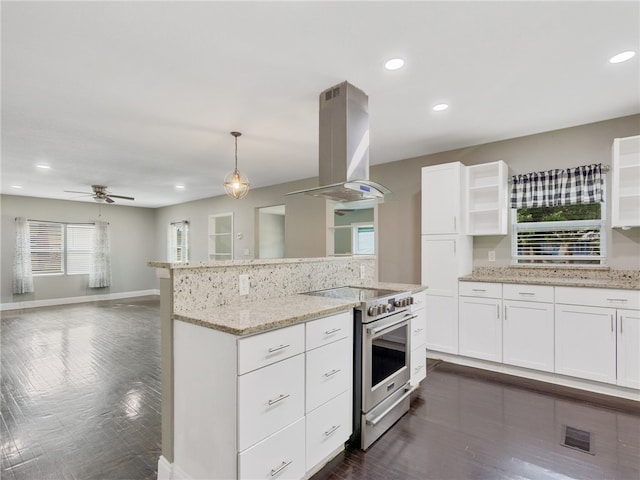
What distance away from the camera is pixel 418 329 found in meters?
2.90

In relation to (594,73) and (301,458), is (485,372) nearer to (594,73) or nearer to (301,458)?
(301,458)

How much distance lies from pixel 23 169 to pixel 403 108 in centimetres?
580

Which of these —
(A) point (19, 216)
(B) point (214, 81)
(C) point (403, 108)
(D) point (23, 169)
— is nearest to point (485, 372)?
(C) point (403, 108)

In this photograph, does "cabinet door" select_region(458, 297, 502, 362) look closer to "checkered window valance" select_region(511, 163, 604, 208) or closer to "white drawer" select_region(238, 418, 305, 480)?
"checkered window valance" select_region(511, 163, 604, 208)

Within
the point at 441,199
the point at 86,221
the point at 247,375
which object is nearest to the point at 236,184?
the point at 441,199

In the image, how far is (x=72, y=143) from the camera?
393 cm

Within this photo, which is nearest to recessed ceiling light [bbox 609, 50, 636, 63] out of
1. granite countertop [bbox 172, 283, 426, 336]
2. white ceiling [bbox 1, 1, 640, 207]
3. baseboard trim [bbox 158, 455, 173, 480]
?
white ceiling [bbox 1, 1, 640, 207]

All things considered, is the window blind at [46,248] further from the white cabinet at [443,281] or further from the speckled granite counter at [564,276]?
the speckled granite counter at [564,276]

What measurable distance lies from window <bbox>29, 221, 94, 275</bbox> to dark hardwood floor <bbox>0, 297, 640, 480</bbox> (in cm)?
497

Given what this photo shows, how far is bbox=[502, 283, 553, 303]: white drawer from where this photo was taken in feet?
10.4

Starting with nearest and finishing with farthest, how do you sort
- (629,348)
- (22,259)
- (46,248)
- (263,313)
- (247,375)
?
(247,375) → (263,313) → (629,348) → (22,259) → (46,248)

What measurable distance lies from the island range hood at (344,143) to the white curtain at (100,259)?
8.04m

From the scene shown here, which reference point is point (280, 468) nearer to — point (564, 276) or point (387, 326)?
point (387, 326)

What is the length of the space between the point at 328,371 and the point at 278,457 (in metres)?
0.51
